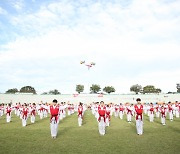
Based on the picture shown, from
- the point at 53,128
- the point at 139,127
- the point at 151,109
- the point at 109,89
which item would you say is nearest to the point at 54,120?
the point at 53,128

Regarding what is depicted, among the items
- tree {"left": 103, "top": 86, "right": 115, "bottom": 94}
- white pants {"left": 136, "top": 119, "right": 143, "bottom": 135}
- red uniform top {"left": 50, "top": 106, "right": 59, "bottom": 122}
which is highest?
tree {"left": 103, "top": 86, "right": 115, "bottom": 94}

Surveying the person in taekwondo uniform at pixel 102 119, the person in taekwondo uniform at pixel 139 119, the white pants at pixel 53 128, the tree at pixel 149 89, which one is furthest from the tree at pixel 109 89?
the white pants at pixel 53 128

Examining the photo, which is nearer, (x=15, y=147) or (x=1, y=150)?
(x=1, y=150)

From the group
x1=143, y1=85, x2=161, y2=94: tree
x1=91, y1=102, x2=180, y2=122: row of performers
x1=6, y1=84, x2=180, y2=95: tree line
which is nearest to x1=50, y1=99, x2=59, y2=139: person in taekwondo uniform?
x1=91, y1=102, x2=180, y2=122: row of performers

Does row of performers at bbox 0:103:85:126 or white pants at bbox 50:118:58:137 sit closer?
white pants at bbox 50:118:58:137

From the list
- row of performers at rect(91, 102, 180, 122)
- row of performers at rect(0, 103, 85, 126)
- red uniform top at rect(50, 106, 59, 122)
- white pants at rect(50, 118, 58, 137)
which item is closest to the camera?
white pants at rect(50, 118, 58, 137)

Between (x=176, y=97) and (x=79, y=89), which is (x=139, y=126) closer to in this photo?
(x=176, y=97)

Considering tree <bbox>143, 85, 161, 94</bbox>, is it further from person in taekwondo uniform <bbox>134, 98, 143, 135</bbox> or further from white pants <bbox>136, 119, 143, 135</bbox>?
white pants <bbox>136, 119, 143, 135</bbox>

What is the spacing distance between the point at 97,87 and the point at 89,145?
97.6 m

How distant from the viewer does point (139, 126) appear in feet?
53.6

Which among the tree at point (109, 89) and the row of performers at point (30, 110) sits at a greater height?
the tree at point (109, 89)

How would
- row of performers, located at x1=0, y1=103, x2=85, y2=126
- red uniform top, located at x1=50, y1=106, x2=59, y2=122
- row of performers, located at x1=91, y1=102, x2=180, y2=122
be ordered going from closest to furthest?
red uniform top, located at x1=50, y1=106, x2=59, y2=122, row of performers, located at x1=0, y1=103, x2=85, y2=126, row of performers, located at x1=91, y1=102, x2=180, y2=122

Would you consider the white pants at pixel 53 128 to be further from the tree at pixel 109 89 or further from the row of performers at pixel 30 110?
the tree at pixel 109 89

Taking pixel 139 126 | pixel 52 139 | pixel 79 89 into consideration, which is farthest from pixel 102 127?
pixel 79 89
